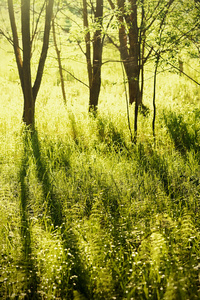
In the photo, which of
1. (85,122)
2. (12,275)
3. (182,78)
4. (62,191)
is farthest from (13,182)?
(182,78)

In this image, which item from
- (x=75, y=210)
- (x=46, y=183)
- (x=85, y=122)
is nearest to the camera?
(x=75, y=210)

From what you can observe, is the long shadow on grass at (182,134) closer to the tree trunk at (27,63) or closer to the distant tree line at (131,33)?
the distant tree line at (131,33)

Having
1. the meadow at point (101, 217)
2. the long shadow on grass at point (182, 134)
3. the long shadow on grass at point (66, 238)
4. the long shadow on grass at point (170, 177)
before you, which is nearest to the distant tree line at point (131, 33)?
the long shadow on grass at point (182, 134)

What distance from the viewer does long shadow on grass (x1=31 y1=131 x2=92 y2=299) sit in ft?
8.60

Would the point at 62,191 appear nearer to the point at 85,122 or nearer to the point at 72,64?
the point at 85,122

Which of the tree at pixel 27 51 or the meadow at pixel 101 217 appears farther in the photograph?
the tree at pixel 27 51

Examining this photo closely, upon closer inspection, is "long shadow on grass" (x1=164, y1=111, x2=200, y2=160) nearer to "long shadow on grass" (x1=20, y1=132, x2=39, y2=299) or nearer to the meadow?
the meadow

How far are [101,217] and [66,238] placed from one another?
60cm

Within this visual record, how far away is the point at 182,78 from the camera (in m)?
15.1

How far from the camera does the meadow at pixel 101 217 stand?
103 inches

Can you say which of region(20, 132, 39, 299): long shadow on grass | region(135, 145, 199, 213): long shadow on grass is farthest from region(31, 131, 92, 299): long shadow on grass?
region(135, 145, 199, 213): long shadow on grass

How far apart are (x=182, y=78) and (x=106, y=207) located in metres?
12.5

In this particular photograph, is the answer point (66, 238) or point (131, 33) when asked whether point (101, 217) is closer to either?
point (66, 238)

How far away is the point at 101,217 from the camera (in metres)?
3.69
